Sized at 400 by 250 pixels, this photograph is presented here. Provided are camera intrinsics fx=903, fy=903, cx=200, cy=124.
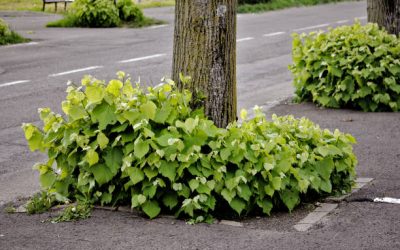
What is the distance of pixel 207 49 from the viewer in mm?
6910

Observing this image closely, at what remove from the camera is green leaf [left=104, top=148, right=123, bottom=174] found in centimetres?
650

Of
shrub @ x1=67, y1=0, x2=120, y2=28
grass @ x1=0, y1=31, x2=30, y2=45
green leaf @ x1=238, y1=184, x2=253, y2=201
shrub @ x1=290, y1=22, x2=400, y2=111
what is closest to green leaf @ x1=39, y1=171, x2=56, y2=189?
green leaf @ x1=238, y1=184, x2=253, y2=201

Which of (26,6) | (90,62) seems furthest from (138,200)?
(26,6)

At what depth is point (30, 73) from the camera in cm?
1492

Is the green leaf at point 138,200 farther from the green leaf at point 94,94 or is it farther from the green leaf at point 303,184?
the green leaf at point 303,184

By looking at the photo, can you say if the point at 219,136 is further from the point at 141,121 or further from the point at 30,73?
the point at 30,73

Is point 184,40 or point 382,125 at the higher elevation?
point 184,40

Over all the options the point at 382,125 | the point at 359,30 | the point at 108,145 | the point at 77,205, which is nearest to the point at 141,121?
the point at 108,145

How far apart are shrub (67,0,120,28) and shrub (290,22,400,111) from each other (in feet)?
39.6

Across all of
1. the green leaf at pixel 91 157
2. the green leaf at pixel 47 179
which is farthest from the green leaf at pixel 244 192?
the green leaf at pixel 47 179

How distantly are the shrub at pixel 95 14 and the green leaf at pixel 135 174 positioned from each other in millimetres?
16702

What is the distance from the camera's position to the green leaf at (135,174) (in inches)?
249

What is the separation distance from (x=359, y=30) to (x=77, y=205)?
218 inches

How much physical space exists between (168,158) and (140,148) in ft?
0.69
